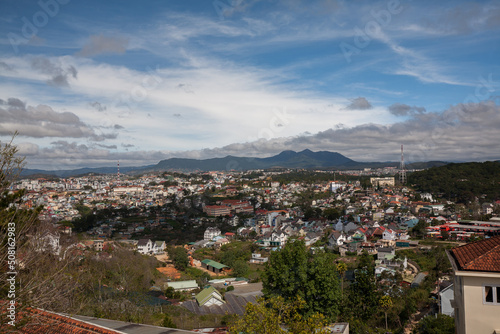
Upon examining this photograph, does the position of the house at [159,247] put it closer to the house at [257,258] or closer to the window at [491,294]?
the house at [257,258]

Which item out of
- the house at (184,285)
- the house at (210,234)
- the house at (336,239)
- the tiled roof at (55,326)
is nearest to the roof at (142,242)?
the house at (210,234)

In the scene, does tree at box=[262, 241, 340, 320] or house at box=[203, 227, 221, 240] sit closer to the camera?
tree at box=[262, 241, 340, 320]

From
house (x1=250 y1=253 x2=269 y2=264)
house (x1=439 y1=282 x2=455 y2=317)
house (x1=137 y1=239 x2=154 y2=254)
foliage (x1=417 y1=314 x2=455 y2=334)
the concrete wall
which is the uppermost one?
the concrete wall

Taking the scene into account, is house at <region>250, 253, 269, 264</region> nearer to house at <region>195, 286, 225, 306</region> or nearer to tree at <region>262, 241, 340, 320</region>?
house at <region>195, 286, 225, 306</region>

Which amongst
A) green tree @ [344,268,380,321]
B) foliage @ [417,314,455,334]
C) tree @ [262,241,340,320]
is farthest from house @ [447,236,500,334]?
green tree @ [344,268,380,321]

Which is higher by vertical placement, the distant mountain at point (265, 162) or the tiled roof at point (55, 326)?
the distant mountain at point (265, 162)

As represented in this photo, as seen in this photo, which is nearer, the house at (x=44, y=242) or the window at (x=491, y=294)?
the window at (x=491, y=294)

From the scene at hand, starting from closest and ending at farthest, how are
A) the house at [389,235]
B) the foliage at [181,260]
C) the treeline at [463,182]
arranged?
1. the foliage at [181,260]
2. the house at [389,235]
3. the treeline at [463,182]
